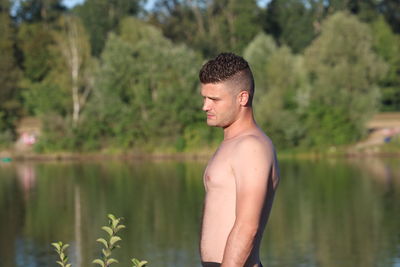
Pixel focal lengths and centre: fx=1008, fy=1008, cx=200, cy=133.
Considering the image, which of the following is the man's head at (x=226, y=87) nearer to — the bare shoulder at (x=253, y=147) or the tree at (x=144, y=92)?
the bare shoulder at (x=253, y=147)

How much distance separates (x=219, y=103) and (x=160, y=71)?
54.0 metres

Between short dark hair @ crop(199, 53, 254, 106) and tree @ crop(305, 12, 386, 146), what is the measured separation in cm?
5036

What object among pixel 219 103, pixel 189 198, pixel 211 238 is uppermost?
pixel 219 103

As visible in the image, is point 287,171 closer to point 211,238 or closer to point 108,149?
point 108,149

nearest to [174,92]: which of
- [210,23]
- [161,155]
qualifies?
[161,155]

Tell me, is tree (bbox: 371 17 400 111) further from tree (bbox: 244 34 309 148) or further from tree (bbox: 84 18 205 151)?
tree (bbox: 84 18 205 151)

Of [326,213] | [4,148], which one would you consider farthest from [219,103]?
[4,148]

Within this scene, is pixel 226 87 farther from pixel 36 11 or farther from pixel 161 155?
pixel 36 11

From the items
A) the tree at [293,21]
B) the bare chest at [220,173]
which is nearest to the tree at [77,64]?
the tree at [293,21]

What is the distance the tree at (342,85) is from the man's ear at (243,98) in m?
50.3

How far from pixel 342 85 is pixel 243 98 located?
2045 inches

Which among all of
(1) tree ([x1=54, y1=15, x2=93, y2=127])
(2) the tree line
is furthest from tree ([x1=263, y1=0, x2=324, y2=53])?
(1) tree ([x1=54, y1=15, x2=93, y2=127])

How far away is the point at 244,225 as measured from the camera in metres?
3.81

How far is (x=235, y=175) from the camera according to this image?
12.7ft
